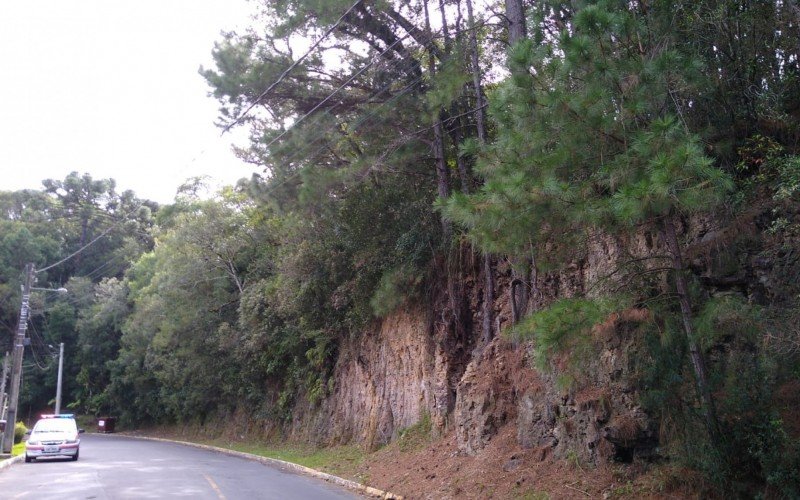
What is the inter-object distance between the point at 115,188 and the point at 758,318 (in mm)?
84777

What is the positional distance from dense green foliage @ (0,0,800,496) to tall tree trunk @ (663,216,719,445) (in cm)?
6

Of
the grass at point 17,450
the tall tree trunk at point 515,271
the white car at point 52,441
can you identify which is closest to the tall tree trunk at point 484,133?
the tall tree trunk at point 515,271

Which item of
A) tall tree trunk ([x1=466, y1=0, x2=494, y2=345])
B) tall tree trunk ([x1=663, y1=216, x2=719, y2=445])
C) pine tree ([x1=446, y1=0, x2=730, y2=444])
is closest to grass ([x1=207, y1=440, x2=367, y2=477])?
tall tree trunk ([x1=466, y1=0, x2=494, y2=345])

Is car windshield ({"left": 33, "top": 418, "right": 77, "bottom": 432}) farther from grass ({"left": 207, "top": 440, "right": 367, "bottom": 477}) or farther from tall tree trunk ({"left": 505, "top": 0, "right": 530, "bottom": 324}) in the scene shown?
tall tree trunk ({"left": 505, "top": 0, "right": 530, "bottom": 324})

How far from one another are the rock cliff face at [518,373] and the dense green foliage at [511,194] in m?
0.35

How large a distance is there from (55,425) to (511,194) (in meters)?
21.5

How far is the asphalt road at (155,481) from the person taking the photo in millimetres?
14258

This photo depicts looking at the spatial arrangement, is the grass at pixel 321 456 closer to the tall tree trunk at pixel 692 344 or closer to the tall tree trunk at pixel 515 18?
the tall tree trunk at pixel 692 344

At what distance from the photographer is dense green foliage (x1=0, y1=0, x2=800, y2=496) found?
27.7 ft

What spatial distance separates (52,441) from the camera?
23.2m

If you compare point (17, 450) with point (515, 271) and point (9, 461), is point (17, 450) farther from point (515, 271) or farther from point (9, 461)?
point (515, 271)

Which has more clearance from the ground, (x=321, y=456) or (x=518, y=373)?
(x=518, y=373)

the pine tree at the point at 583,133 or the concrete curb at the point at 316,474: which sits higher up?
the pine tree at the point at 583,133

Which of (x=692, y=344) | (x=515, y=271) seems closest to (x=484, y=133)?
(x=515, y=271)
